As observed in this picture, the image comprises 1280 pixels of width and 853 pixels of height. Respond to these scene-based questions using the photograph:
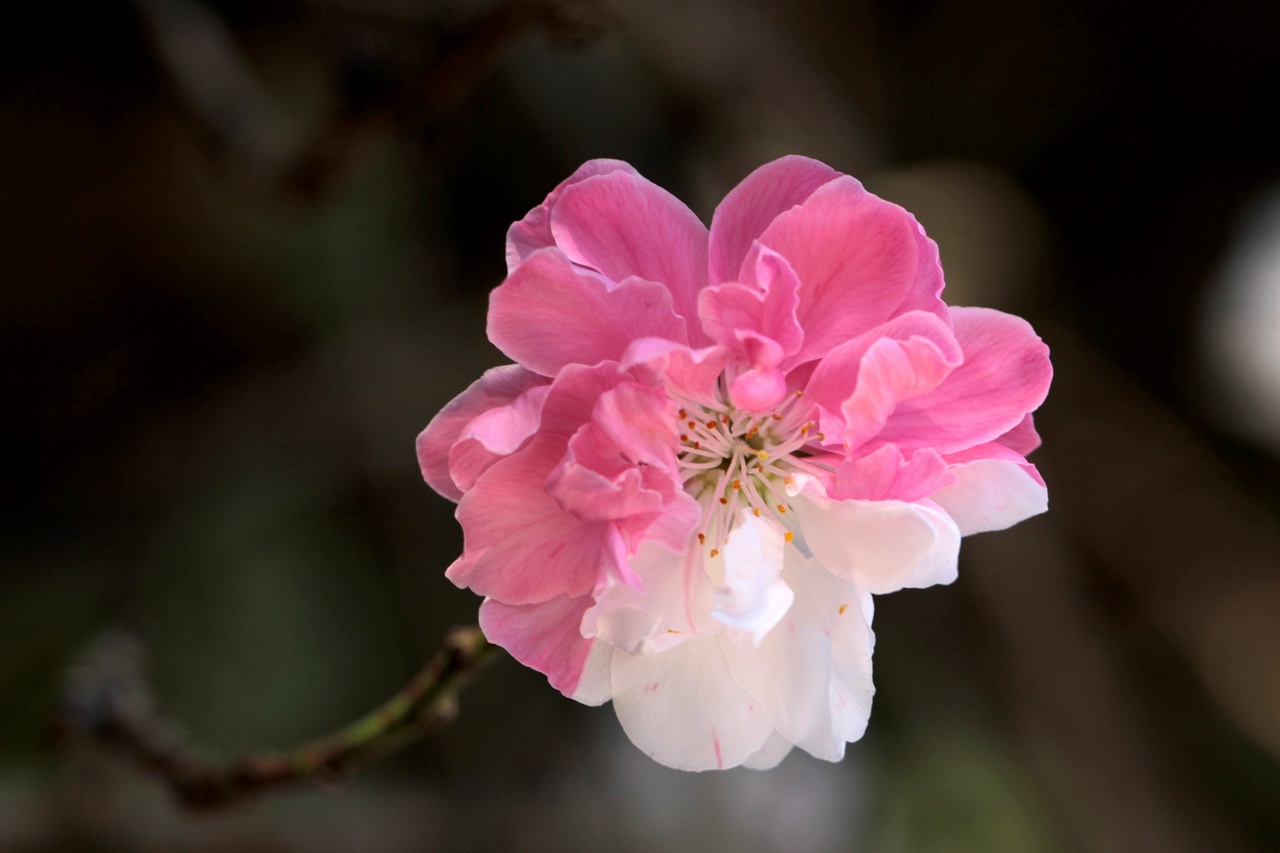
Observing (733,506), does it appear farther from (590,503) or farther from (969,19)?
(969,19)

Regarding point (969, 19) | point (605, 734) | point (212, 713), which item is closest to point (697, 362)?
point (605, 734)

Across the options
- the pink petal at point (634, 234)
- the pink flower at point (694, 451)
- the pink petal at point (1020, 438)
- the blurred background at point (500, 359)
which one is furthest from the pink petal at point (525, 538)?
the blurred background at point (500, 359)

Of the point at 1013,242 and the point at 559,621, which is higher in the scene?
the point at 559,621

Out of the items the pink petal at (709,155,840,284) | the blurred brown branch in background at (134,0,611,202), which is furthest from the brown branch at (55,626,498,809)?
the blurred brown branch in background at (134,0,611,202)

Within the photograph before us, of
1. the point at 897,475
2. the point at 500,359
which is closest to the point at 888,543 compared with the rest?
the point at 897,475

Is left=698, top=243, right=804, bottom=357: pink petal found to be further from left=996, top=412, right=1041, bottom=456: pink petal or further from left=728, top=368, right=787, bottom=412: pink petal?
left=996, top=412, right=1041, bottom=456: pink petal

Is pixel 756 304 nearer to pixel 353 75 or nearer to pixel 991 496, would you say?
pixel 991 496
